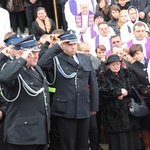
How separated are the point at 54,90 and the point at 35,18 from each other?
15.5ft

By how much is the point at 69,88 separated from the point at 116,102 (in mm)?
920

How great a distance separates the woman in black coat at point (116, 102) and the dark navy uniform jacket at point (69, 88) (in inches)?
21.3

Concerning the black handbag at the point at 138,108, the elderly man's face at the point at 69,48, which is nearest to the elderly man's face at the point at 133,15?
the black handbag at the point at 138,108

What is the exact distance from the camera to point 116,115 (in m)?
6.38

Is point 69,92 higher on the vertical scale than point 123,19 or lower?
lower

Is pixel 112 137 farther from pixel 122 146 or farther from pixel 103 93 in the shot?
pixel 103 93

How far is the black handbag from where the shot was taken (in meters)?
6.40

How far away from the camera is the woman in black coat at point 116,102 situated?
20.7ft

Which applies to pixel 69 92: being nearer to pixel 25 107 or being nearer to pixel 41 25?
pixel 25 107

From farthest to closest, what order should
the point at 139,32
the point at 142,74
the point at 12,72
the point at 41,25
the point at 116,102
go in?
the point at 41,25 < the point at 139,32 < the point at 142,74 < the point at 116,102 < the point at 12,72

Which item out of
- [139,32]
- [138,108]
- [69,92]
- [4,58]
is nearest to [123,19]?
[139,32]

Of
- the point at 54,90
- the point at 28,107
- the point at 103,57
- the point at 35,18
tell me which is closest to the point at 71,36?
the point at 54,90

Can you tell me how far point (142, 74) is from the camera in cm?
668

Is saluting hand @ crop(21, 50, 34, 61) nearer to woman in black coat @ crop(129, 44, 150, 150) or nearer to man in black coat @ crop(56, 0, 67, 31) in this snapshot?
woman in black coat @ crop(129, 44, 150, 150)
